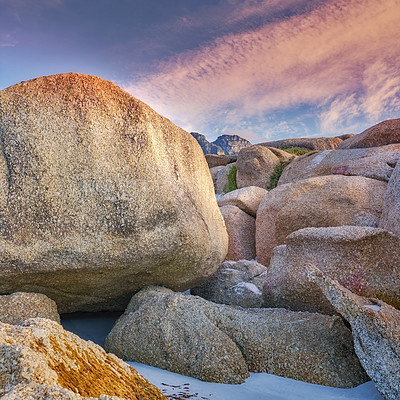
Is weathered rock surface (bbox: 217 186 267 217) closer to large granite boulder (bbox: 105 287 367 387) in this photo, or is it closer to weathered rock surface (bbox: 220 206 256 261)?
weathered rock surface (bbox: 220 206 256 261)

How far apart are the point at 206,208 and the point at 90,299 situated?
188 centimetres

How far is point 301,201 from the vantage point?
6711mm

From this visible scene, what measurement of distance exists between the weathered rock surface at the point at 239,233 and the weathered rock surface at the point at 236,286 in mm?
2420

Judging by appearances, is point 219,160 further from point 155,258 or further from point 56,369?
point 56,369

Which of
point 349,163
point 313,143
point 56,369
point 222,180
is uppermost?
point 313,143

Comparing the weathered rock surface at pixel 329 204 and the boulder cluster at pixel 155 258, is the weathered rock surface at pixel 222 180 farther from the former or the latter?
the boulder cluster at pixel 155 258

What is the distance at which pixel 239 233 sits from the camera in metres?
8.52

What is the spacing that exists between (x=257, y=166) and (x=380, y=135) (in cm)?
464

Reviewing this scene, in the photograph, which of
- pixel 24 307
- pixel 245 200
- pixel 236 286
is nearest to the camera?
pixel 24 307

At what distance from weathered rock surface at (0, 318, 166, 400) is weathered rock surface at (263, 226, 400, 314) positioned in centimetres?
244

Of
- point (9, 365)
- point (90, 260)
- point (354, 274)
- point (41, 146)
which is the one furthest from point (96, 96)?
point (354, 274)

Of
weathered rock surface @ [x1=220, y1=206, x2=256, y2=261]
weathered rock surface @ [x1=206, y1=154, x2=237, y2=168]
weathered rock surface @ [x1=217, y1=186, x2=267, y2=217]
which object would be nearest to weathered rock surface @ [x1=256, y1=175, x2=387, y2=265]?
weathered rock surface @ [x1=220, y1=206, x2=256, y2=261]

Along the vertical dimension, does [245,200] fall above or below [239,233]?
above

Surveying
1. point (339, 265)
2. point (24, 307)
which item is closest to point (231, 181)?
point (339, 265)
